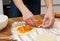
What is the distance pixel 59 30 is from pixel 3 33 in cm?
35

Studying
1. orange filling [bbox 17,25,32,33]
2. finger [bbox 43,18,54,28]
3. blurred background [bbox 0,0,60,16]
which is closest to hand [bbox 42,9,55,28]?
finger [bbox 43,18,54,28]

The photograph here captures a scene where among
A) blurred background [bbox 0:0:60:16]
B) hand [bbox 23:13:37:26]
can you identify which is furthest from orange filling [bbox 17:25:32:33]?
blurred background [bbox 0:0:60:16]

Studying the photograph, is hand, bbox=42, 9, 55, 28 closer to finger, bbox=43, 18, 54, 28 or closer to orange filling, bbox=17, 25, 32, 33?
finger, bbox=43, 18, 54, 28

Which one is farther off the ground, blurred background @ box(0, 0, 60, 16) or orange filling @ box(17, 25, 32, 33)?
blurred background @ box(0, 0, 60, 16)

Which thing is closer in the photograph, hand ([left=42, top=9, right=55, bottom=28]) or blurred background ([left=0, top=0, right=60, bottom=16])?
hand ([left=42, top=9, right=55, bottom=28])

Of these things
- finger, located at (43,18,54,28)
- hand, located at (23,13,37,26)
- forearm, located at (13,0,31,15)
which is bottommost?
finger, located at (43,18,54,28)

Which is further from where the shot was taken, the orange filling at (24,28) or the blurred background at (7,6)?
the blurred background at (7,6)

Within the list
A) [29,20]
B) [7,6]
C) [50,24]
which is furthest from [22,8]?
[7,6]

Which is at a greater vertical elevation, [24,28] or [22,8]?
[22,8]

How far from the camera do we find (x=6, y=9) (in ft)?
7.97

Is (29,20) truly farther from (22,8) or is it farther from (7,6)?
(7,6)

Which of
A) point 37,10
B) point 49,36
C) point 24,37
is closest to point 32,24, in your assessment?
point 24,37

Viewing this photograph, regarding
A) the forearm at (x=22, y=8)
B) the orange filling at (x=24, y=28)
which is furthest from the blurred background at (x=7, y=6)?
the orange filling at (x=24, y=28)

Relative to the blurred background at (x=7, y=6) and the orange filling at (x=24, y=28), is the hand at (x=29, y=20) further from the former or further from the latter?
the blurred background at (x=7, y=6)
